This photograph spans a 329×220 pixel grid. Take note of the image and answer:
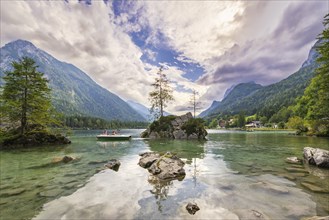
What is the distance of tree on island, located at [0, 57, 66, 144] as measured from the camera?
102 feet

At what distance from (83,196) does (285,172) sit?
42.1 ft

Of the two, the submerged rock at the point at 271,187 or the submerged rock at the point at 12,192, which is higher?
the submerged rock at the point at 271,187

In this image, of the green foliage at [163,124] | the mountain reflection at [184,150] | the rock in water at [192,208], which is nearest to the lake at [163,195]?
the rock in water at [192,208]

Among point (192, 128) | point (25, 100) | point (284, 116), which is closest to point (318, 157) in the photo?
point (192, 128)

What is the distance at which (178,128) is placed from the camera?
172 feet

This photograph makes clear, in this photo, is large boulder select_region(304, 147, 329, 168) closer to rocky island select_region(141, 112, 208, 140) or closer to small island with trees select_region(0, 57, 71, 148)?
rocky island select_region(141, 112, 208, 140)

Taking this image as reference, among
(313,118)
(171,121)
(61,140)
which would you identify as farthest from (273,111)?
(61,140)

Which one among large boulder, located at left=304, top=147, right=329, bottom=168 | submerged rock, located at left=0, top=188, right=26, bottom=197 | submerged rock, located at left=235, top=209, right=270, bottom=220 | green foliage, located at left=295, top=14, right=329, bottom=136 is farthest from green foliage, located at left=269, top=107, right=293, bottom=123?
submerged rock, located at left=0, top=188, right=26, bottom=197

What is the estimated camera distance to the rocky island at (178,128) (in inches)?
2030

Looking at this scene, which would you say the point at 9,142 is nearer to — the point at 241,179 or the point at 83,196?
the point at 83,196

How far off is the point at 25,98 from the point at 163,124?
32.8 m

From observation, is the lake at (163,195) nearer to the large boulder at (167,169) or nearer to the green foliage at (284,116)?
the large boulder at (167,169)

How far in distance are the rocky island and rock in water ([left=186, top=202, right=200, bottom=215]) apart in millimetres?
44065

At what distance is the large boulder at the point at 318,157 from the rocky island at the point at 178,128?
114 feet
